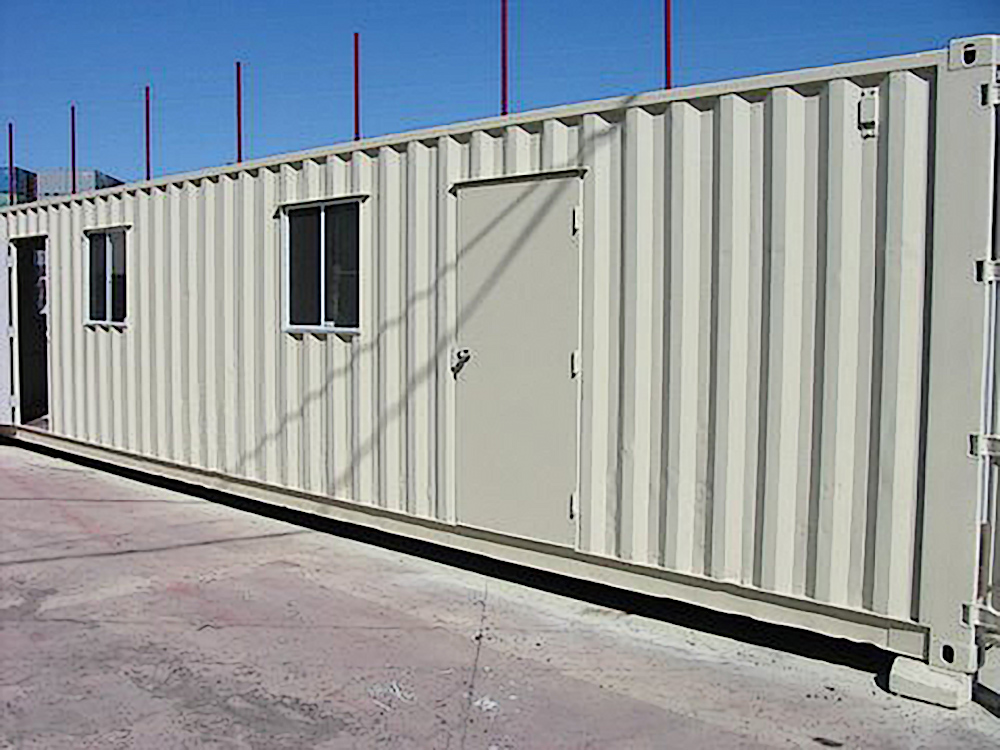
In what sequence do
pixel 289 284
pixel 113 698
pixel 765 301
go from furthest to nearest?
pixel 289 284
pixel 765 301
pixel 113 698

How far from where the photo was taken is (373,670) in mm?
4727

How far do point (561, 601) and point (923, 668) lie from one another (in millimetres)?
2057

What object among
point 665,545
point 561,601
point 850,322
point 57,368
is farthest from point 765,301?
point 57,368

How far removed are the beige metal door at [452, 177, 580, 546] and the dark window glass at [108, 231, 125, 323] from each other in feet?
15.5

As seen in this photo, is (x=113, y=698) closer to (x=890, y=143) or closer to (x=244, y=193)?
(x=890, y=143)

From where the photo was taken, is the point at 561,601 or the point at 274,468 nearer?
the point at 561,601

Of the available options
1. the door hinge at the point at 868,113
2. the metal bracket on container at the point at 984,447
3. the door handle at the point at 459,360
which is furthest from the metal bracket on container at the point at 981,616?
the door handle at the point at 459,360

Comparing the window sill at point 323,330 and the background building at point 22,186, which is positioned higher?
the background building at point 22,186

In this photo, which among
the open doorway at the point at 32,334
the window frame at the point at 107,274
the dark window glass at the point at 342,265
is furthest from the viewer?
the open doorway at the point at 32,334

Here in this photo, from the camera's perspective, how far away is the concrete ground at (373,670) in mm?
4020

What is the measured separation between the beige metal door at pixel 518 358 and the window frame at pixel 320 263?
1.00m

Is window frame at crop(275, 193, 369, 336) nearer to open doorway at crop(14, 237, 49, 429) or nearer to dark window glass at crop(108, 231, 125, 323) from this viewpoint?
dark window glass at crop(108, 231, 125, 323)

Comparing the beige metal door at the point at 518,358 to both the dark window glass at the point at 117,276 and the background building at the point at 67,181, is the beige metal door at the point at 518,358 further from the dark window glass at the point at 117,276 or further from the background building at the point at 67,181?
the background building at the point at 67,181

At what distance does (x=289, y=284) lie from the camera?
7.77 m
